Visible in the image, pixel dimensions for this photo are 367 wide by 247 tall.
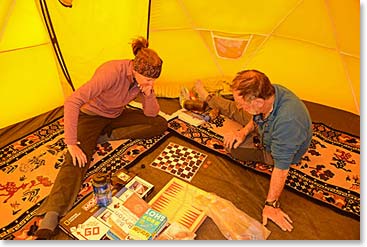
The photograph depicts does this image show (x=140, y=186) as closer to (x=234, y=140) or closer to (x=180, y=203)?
(x=180, y=203)

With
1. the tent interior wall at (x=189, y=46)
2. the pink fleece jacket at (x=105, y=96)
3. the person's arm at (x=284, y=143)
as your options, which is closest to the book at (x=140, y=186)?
the pink fleece jacket at (x=105, y=96)

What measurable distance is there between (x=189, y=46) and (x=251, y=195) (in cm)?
109

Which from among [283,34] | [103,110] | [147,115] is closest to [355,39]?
[283,34]

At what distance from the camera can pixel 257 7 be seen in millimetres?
1937

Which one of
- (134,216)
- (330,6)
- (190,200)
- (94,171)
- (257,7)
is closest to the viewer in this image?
(134,216)

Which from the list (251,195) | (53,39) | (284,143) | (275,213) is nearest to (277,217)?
(275,213)

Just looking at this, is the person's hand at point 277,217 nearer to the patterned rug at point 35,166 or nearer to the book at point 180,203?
the book at point 180,203

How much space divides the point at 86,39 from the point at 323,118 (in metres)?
1.41

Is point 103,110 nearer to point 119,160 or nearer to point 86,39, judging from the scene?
point 119,160

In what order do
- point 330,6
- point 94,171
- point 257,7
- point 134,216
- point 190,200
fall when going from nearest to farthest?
point 134,216 < point 190,200 < point 94,171 < point 330,6 < point 257,7

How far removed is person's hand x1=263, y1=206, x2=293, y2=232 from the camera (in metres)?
1.41

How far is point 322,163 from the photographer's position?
1.73 metres

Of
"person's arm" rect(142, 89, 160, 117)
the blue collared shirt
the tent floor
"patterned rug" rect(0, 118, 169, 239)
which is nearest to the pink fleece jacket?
"person's arm" rect(142, 89, 160, 117)

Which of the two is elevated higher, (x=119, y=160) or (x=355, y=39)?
(x=355, y=39)
